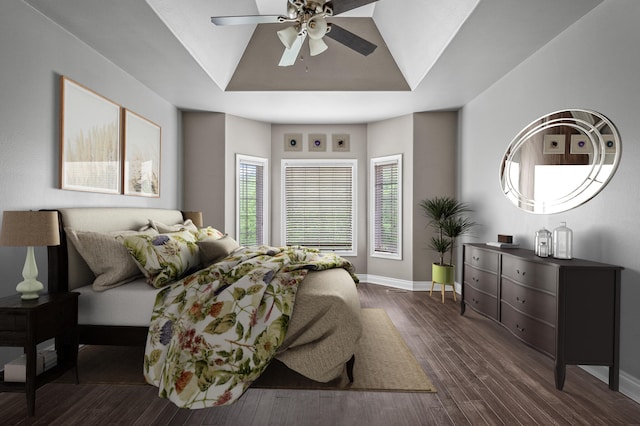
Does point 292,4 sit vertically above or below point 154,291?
above

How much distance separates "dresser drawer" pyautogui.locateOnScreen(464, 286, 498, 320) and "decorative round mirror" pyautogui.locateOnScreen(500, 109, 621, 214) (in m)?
0.98

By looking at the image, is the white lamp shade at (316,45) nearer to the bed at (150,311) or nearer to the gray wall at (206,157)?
the bed at (150,311)

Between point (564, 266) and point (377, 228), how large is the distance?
3605 millimetres

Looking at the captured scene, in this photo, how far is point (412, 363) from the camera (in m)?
2.76

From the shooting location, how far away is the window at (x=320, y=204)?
6.12 meters

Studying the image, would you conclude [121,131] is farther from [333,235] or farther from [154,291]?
[333,235]

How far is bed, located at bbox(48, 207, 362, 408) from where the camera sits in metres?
2.27

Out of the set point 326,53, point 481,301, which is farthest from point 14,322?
point 326,53

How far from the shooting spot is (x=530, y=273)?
2799 mm

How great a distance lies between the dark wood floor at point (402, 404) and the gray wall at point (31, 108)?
0.77 m

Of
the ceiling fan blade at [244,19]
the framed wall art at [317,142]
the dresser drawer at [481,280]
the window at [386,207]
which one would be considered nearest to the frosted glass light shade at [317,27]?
the ceiling fan blade at [244,19]

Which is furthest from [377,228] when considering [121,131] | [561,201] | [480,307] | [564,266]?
[121,131]

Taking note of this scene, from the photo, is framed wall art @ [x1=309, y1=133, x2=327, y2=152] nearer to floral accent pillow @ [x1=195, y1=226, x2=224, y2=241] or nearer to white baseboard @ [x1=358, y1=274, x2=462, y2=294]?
white baseboard @ [x1=358, y1=274, x2=462, y2=294]

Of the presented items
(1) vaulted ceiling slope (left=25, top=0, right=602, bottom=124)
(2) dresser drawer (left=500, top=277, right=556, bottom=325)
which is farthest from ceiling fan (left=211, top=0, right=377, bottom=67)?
(2) dresser drawer (left=500, top=277, right=556, bottom=325)
